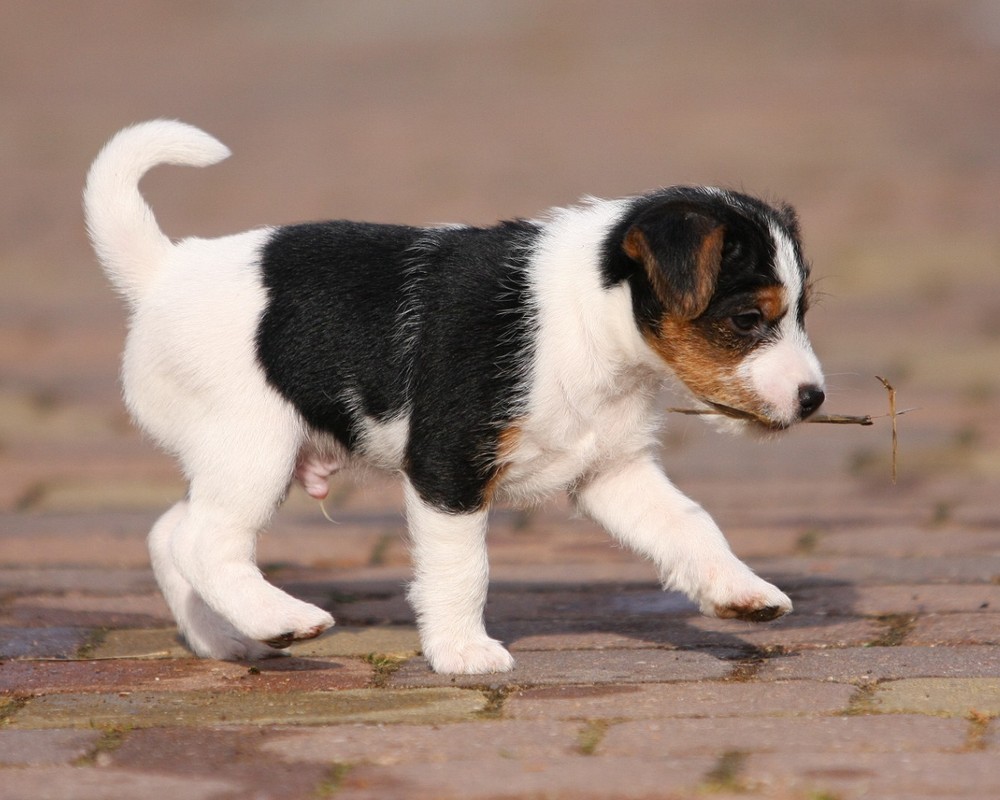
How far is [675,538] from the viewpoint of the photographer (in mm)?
5305

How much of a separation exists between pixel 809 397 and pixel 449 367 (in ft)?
3.72

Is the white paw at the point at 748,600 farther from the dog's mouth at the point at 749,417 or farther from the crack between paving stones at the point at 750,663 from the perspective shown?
the dog's mouth at the point at 749,417

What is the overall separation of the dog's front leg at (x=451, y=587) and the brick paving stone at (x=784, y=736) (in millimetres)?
825

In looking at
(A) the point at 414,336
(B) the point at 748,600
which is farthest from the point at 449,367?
(B) the point at 748,600

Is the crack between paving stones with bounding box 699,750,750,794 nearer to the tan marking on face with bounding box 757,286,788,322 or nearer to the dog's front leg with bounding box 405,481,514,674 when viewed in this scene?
the dog's front leg with bounding box 405,481,514,674

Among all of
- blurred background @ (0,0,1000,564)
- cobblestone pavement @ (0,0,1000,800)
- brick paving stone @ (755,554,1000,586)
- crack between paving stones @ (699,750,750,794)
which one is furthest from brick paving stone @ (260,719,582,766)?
brick paving stone @ (755,554,1000,586)

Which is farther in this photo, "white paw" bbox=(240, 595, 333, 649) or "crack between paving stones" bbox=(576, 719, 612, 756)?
"white paw" bbox=(240, 595, 333, 649)

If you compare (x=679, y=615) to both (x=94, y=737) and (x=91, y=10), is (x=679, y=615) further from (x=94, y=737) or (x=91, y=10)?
(x=91, y=10)

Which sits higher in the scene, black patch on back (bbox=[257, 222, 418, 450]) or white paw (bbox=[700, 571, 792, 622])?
black patch on back (bbox=[257, 222, 418, 450])

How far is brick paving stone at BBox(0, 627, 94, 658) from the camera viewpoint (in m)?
5.48

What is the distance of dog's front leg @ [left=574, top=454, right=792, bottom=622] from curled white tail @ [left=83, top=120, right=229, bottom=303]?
1.71 metres

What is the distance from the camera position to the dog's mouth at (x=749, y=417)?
4.97 meters

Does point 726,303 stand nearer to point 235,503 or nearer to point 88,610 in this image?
point 235,503

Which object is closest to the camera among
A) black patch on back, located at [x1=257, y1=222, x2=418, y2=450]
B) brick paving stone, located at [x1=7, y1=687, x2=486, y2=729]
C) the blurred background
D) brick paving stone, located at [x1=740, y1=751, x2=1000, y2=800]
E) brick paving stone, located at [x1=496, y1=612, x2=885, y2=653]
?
brick paving stone, located at [x1=740, y1=751, x2=1000, y2=800]
